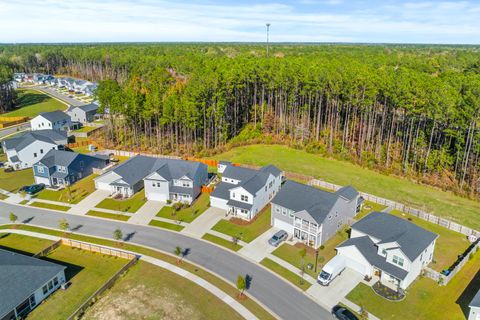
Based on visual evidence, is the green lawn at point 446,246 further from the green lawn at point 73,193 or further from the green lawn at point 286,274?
the green lawn at point 73,193

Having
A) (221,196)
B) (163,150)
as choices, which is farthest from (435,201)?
(163,150)

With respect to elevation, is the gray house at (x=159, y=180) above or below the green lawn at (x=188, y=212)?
above

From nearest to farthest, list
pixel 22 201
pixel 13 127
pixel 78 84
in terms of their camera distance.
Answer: pixel 22 201 < pixel 13 127 < pixel 78 84

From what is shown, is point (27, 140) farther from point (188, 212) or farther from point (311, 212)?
point (311, 212)

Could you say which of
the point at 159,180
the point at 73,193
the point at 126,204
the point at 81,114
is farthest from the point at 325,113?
the point at 81,114

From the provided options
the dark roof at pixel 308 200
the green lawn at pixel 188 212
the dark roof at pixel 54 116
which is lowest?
the green lawn at pixel 188 212

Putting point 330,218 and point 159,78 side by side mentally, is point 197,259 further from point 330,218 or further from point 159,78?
point 159,78

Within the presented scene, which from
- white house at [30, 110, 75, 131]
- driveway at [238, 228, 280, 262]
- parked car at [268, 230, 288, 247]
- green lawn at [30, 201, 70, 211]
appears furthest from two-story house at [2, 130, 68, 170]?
parked car at [268, 230, 288, 247]

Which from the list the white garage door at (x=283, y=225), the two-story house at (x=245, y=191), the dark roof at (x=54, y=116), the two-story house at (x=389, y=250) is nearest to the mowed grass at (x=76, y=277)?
the two-story house at (x=245, y=191)
